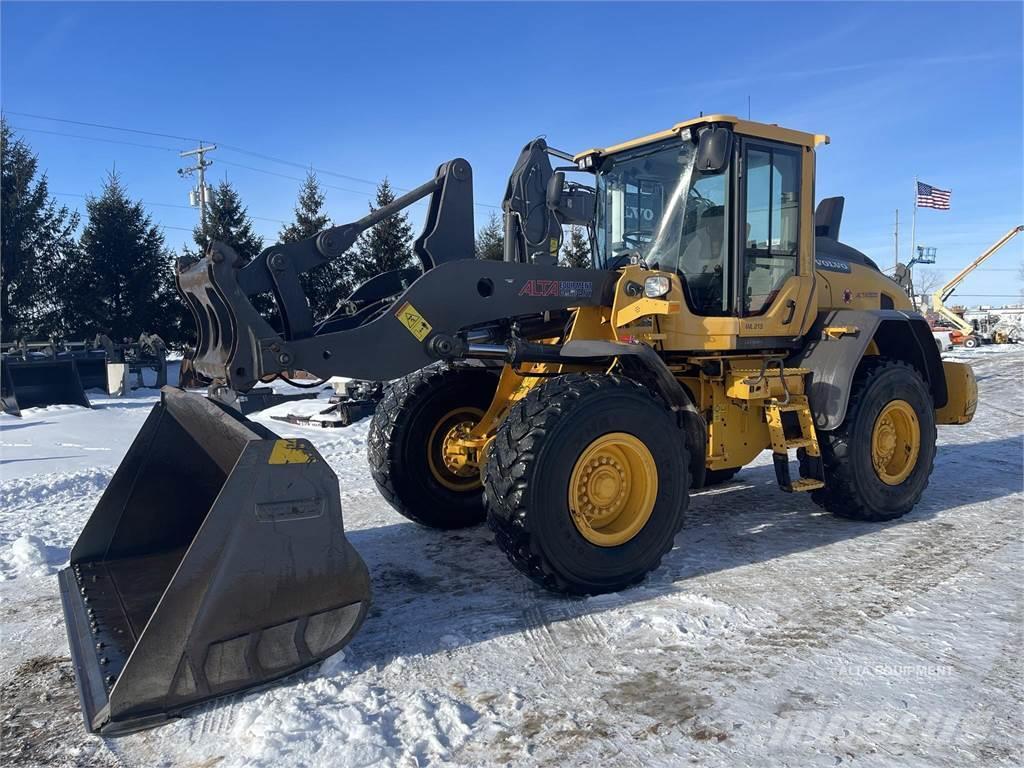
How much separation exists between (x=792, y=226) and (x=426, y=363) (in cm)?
315

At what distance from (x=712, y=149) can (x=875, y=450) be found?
2.79m

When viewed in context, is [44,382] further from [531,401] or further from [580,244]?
[531,401]

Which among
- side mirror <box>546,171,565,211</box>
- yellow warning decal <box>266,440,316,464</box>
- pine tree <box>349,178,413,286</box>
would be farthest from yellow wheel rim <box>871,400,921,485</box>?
pine tree <box>349,178,413,286</box>

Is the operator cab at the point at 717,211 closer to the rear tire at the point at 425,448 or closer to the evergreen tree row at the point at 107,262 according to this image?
the rear tire at the point at 425,448

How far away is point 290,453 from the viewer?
3.32m

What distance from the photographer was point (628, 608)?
4098mm

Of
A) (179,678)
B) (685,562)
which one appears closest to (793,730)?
(685,562)

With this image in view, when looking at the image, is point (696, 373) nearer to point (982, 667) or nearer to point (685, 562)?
point (685, 562)

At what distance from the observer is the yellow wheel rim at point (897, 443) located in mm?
6082

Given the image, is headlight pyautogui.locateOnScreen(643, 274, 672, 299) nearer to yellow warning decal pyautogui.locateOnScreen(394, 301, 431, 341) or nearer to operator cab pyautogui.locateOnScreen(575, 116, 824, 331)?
operator cab pyautogui.locateOnScreen(575, 116, 824, 331)

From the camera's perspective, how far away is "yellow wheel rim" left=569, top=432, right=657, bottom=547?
429cm

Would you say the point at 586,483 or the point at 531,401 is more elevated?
the point at 531,401

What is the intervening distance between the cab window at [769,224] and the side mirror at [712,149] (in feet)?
1.67

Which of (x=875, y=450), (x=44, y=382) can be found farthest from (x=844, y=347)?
(x=44, y=382)
